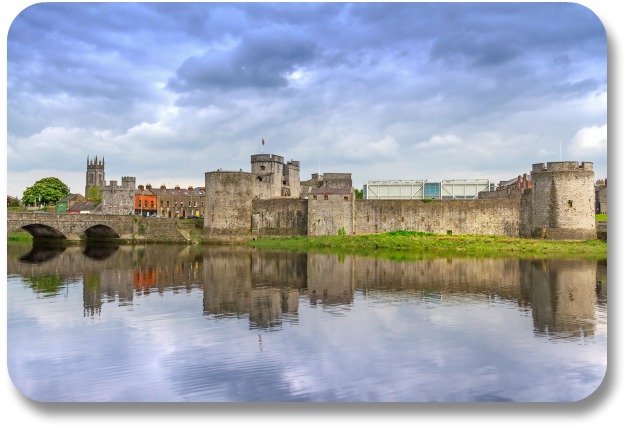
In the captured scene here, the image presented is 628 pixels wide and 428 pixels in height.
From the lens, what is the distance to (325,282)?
18.9m

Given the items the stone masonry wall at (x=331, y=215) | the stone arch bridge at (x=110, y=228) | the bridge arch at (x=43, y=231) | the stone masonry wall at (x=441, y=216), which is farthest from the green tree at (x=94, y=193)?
the stone masonry wall at (x=441, y=216)

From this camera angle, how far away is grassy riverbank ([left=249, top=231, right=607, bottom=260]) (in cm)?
2977

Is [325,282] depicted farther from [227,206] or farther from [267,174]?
[267,174]

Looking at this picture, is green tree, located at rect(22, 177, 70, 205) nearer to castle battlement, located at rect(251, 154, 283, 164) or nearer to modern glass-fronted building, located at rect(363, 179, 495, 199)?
castle battlement, located at rect(251, 154, 283, 164)

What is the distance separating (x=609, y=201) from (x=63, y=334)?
9.86 m

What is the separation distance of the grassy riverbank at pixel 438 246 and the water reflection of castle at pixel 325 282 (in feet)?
11.6

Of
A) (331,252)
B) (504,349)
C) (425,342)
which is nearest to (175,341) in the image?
(425,342)

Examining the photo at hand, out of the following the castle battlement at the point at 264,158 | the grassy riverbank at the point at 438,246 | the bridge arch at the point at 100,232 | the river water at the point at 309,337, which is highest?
the castle battlement at the point at 264,158

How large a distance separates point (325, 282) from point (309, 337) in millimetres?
7779

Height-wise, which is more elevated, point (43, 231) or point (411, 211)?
point (411, 211)

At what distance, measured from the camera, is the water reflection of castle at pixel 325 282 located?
46.1ft

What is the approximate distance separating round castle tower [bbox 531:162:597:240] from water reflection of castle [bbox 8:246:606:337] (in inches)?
384

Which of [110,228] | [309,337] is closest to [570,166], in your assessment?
[309,337]

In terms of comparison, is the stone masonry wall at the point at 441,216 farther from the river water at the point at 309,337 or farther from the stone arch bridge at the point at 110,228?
the river water at the point at 309,337
